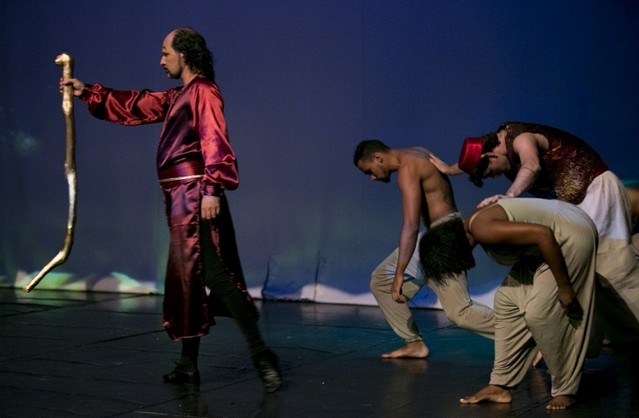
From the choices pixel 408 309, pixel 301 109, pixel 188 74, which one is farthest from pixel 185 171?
pixel 301 109

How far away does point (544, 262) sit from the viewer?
13.6ft

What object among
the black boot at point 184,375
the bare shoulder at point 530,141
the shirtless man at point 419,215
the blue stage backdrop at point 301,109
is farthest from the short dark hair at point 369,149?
the blue stage backdrop at point 301,109

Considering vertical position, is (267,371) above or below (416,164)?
below

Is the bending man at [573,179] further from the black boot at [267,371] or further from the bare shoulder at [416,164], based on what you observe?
the black boot at [267,371]

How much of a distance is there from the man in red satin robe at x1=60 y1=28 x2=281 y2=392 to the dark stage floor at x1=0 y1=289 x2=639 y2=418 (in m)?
0.30

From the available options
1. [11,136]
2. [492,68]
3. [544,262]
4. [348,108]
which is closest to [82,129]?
[11,136]

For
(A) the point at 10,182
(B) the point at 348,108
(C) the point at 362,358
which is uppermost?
(B) the point at 348,108

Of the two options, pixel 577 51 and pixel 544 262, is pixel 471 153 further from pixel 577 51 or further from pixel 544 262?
pixel 577 51

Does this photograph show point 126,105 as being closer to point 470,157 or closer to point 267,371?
point 267,371

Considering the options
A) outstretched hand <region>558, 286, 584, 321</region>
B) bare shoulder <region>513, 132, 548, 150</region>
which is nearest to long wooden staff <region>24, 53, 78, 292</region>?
bare shoulder <region>513, 132, 548, 150</region>

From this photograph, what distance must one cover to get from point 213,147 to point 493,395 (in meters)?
1.52

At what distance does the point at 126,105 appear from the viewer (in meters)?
4.94

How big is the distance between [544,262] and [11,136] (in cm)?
565

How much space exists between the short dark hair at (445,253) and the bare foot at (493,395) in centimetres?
55
